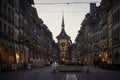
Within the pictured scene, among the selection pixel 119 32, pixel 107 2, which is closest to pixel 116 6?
pixel 119 32

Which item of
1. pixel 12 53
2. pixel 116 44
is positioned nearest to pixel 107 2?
pixel 116 44

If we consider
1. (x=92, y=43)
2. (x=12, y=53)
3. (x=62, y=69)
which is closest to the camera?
(x=62, y=69)

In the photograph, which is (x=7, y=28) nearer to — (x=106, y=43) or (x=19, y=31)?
(x=19, y=31)

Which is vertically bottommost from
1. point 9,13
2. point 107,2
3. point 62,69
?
point 62,69

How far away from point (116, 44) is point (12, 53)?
1004 inches

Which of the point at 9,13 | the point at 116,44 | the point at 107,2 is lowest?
the point at 116,44

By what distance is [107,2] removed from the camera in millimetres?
101938

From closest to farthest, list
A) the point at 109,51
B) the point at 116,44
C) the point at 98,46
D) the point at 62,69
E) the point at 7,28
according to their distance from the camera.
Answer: the point at 62,69 < the point at 7,28 < the point at 116,44 < the point at 109,51 < the point at 98,46

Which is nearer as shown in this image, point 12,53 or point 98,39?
point 12,53

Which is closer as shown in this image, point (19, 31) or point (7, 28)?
point (7, 28)

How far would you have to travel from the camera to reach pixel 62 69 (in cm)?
6625

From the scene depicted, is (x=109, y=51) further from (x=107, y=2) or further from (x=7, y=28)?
(x=7, y=28)

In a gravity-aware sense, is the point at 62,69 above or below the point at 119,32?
below

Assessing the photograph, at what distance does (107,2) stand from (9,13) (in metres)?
35.7
